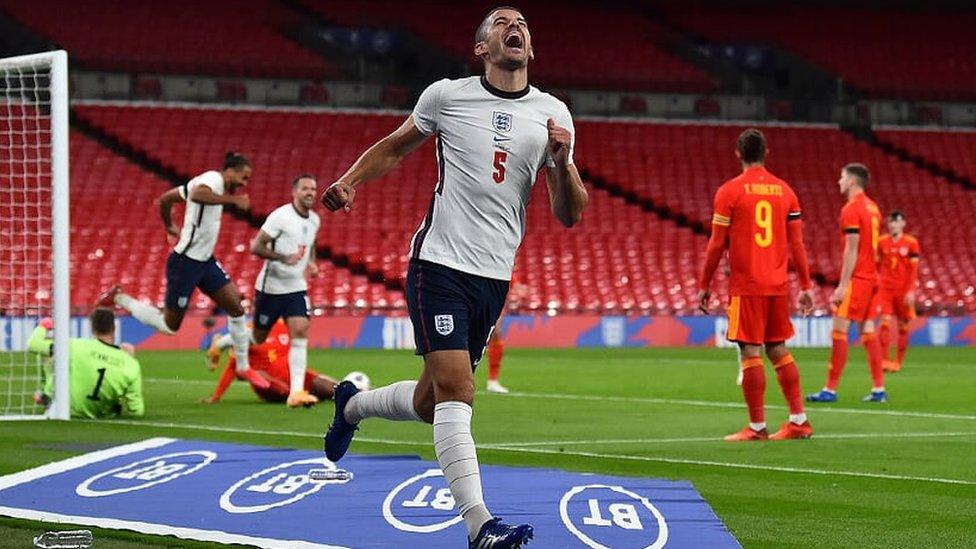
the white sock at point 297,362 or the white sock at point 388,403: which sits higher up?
the white sock at point 388,403

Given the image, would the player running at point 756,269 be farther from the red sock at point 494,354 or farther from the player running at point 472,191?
the red sock at point 494,354

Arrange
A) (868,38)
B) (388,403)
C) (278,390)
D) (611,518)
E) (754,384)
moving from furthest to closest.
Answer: (868,38)
(278,390)
(754,384)
(388,403)
(611,518)

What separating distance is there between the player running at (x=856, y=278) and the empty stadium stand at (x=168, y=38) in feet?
79.7

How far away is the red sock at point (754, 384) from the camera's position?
40.4 ft

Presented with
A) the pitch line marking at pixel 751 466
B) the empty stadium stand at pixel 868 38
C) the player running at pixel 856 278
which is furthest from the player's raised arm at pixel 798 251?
the empty stadium stand at pixel 868 38

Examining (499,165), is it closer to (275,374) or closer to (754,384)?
(754,384)

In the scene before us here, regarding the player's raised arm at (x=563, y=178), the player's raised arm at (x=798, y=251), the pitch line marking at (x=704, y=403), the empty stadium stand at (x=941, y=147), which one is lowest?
the pitch line marking at (x=704, y=403)

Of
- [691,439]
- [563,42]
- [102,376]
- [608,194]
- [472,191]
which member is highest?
[563,42]

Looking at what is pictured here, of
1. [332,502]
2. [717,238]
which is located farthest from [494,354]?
[332,502]

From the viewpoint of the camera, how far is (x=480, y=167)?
7.27 m

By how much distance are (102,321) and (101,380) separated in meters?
0.49

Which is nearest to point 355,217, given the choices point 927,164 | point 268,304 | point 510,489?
point 927,164

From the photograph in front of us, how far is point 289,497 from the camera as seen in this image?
869cm

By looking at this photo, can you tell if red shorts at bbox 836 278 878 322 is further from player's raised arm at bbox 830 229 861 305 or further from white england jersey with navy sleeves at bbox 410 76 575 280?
white england jersey with navy sleeves at bbox 410 76 575 280
